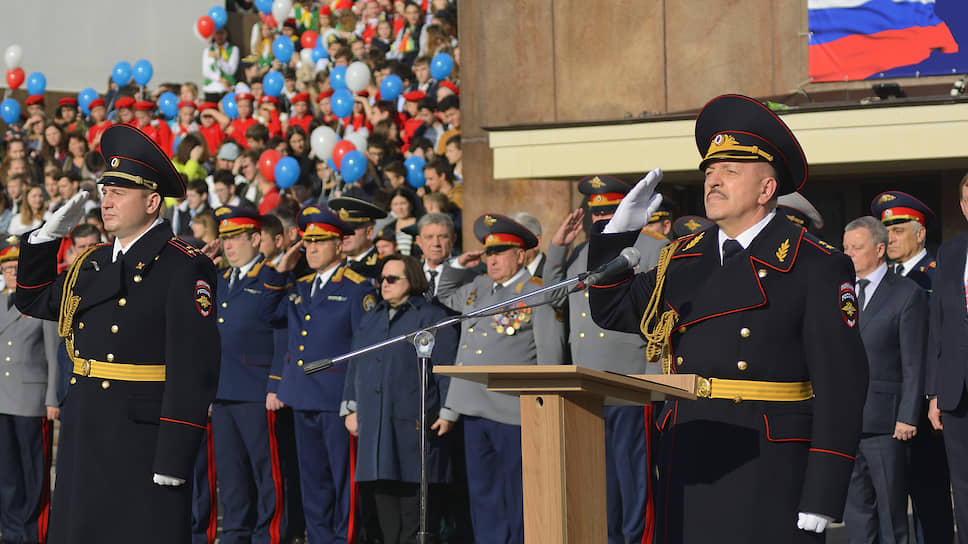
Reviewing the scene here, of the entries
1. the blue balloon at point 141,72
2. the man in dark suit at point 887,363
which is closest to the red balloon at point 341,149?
the man in dark suit at point 887,363

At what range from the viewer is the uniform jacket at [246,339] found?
8.41 m

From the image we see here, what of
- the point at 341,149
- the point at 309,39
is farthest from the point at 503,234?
the point at 309,39

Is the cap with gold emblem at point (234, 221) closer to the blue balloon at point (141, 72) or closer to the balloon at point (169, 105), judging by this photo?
the balloon at point (169, 105)

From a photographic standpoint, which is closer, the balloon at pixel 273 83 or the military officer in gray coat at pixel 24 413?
the military officer in gray coat at pixel 24 413

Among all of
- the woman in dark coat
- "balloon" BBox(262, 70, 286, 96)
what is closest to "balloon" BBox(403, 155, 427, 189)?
the woman in dark coat

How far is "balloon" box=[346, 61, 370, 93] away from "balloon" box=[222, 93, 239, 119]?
2897mm

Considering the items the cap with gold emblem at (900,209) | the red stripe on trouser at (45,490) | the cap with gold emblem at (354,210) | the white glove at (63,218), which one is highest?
the cap with gold emblem at (354,210)

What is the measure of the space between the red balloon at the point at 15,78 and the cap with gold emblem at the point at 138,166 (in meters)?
17.4

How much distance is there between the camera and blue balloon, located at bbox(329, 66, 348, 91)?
15.1 m

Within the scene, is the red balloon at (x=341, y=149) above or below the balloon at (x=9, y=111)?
below

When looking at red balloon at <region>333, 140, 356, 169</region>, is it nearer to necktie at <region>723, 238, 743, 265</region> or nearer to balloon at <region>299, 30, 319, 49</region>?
balloon at <region>299, 30, 319, 49</region>

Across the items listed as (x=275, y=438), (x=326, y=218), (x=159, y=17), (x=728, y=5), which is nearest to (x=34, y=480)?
(x=275, y=438)

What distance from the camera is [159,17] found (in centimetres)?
2384

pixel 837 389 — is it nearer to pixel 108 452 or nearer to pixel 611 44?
pixel 108 452
